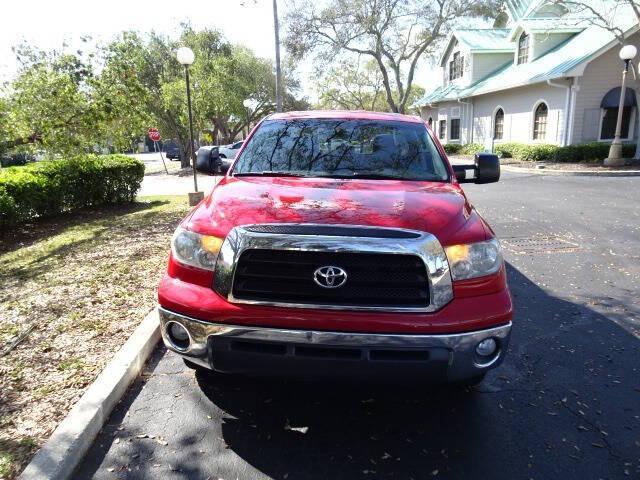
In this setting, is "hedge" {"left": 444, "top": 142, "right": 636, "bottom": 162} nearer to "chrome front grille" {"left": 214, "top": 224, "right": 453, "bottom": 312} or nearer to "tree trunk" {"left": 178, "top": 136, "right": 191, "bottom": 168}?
"chrome front grille" {"left": 214, "top": 224, "right": 453, "bottom": 312}

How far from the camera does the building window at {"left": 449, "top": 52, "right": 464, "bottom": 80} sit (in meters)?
30.6

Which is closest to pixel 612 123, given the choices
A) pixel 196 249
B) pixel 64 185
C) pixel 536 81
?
pixel 536 81

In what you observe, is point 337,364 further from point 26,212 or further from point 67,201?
point 67,201

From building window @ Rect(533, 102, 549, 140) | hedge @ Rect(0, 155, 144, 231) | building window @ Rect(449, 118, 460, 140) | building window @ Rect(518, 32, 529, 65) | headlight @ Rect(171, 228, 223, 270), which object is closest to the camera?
headlight @ Rect(171, 228, 223, 270)

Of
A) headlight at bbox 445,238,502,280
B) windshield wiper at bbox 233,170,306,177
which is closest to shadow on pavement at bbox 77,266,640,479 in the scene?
headlight at bbox 445,238,502,280

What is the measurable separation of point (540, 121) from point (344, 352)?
23.5 meters

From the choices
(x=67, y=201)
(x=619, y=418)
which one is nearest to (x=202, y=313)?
(x=619, y=418)

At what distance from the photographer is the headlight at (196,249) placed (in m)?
2.57

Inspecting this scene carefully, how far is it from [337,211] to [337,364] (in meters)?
0.81

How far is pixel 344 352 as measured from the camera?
238 cm

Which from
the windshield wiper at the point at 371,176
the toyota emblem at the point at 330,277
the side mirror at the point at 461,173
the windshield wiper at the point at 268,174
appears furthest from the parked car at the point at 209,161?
the toyota emblem at the point at 330,277

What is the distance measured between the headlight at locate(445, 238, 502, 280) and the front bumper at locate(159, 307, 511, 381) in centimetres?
30

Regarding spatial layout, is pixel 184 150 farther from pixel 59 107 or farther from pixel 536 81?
pixel 59 107

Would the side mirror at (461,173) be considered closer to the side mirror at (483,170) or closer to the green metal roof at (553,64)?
the side mirror at (483,170)
